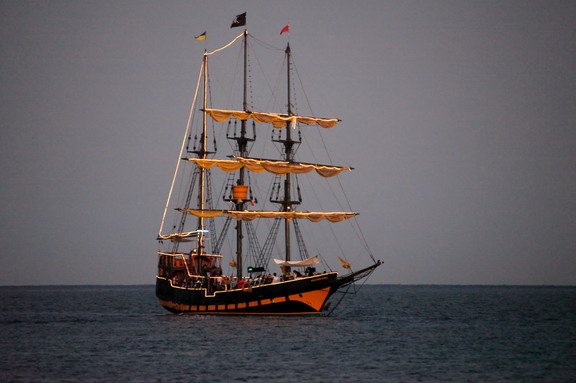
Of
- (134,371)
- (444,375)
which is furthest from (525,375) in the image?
(134,371)

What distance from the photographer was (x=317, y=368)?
52719 mm

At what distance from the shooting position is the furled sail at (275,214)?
89456 millimetres

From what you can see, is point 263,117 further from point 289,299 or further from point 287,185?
point 289,299

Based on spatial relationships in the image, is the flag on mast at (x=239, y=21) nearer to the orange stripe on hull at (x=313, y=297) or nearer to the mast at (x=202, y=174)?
the mast at (x=202, y=174)

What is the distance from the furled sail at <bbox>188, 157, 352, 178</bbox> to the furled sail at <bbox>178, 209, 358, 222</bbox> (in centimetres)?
448

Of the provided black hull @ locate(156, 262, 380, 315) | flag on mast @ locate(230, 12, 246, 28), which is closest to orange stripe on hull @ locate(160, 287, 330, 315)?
black hull @ locate(156, 262, 380, 315)

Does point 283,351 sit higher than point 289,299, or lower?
lower

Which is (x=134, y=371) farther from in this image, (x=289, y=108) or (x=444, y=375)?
(x=289, y=108)

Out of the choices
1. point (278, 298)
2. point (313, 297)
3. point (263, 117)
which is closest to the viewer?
point (278, 298)

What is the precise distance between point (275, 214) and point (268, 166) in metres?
5.21

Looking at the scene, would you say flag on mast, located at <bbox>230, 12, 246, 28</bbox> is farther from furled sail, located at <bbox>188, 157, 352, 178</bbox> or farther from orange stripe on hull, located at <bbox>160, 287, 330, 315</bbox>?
orange stripe on hull, located at <bbox>160, 287, 330, 315</bbox>

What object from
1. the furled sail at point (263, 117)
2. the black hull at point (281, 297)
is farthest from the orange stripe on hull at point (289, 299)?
the furled sail at point (263, 117)

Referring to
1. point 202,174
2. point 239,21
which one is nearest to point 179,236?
point 202,174

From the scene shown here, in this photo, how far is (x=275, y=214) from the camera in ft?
294
